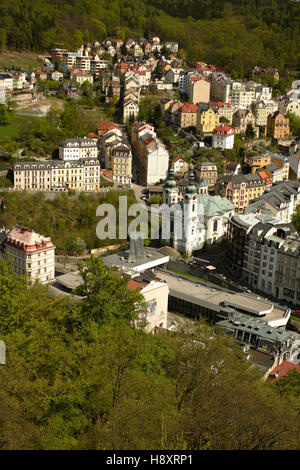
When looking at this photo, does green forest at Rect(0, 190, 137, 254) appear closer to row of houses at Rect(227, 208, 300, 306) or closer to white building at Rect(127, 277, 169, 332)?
row of houses at Rect(227, 208, 300, 306)

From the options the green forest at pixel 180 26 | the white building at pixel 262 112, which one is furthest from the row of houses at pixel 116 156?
the green forest at pixel 180 26

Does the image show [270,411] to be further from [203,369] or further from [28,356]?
[28,356]

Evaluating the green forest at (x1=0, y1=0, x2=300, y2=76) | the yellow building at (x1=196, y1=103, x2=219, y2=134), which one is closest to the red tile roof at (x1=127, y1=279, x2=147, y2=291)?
the yellow building at (x1=196, y1=103, x2=219, y2=134)

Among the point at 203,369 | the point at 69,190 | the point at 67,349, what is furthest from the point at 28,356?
the point at 69,190

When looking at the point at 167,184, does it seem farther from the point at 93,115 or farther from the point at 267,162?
the point at 93,115

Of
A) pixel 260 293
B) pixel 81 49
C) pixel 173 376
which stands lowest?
pixel 260 293
